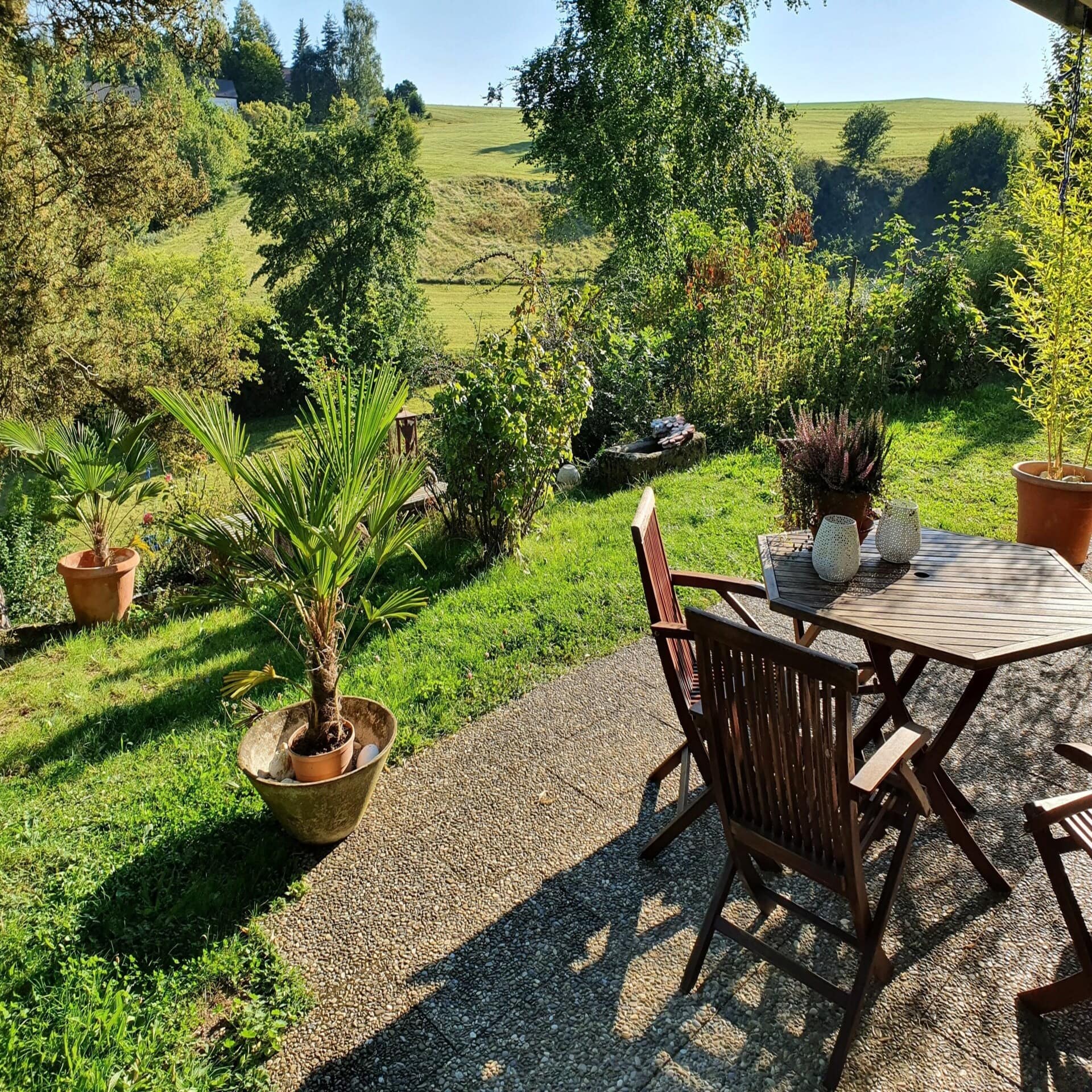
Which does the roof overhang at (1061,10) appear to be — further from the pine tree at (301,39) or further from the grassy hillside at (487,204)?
the pine tree at (301,39)

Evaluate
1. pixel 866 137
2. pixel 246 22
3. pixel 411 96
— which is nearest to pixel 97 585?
pixel 866 137

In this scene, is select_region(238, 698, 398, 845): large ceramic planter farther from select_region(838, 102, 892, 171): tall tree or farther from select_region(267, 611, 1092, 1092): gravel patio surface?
select_region(838, 102, 892, 171): tall tree

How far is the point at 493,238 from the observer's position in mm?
37188

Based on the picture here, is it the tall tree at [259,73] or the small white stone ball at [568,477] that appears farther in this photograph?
the tall tree at [259,73]

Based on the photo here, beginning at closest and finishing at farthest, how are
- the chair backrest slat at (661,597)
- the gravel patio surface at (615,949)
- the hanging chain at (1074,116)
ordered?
the gravel patio surface at (615,949), the chair backrest slat at (661,597), the hanging chain at (1074,116)

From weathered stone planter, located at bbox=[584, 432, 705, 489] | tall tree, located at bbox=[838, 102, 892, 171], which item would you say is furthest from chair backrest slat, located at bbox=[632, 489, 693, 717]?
tall tree, located at bbox=[838, 102, 892, 171]

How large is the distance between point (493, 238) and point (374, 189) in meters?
16.8

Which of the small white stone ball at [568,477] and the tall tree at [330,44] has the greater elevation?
the tall tree at [330,44]

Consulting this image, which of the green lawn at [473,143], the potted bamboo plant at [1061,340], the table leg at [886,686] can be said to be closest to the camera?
the table leg at [886,686]

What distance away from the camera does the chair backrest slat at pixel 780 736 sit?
1654 mm

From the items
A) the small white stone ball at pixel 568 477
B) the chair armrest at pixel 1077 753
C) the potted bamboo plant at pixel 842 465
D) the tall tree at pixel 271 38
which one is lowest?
the small white stone ball at pixel 568 477

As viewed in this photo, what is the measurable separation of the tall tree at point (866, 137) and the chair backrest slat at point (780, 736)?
48.0m

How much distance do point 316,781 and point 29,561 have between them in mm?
5627

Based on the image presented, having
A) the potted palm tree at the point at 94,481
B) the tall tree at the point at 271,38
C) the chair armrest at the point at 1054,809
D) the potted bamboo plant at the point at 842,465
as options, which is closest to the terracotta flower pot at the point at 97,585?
the potted palm tree at the point at 94,481
